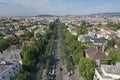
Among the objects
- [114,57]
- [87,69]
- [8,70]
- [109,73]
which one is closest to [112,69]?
[109,73]

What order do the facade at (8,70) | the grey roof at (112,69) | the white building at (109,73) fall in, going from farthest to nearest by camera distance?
the facade at (8,70) < the grey roof at (112,69) < the white building at (109,73)

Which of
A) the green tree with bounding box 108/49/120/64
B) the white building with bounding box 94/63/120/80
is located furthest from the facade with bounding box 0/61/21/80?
the green tree with bounding box 108/49/120/64

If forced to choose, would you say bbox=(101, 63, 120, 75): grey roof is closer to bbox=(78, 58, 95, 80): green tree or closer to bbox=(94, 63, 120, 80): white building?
bbox=(94, 63, 120, 80): white building

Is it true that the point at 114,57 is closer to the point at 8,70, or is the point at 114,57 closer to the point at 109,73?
Result: the point at 109,73

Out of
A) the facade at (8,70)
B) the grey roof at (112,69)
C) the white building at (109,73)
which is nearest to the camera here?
the white building at (109,73)

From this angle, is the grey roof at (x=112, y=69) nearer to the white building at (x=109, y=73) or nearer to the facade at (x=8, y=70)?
the white building at (x=109, y=73)

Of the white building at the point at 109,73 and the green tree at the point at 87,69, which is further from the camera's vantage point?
the green tree at the point at 87,69

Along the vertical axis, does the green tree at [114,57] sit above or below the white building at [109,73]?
below

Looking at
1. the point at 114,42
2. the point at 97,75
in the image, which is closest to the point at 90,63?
the point at 97,75

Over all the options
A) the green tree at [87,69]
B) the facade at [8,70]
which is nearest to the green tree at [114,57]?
the green tree at [87,69]

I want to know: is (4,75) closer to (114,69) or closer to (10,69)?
(10,69)

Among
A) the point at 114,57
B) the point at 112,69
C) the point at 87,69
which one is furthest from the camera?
the point at 114,57
